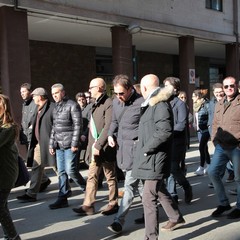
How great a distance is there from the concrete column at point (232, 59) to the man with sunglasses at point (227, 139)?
47.5 ft

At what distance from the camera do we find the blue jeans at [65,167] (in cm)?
629

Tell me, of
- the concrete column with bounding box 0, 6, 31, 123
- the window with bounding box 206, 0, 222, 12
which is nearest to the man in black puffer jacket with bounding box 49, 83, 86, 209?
the concrete column with bounding box 0, 6, 31, 123

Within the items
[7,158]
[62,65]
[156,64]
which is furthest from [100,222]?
[156,64]

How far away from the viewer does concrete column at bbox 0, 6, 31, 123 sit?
1103 centimetres

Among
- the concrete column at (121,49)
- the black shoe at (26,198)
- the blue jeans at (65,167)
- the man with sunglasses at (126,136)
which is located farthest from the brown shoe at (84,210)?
the concrete column at (121,49)

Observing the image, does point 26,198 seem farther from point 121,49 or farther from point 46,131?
point 121,49

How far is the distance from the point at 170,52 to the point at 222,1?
3.69 m

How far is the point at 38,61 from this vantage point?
15844mm

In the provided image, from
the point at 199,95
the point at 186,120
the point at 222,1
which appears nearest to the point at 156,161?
the point at 186,120

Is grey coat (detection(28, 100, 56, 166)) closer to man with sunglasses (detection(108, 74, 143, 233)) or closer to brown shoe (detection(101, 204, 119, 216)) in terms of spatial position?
brown shoe (detection(101, 204, 119, 216))

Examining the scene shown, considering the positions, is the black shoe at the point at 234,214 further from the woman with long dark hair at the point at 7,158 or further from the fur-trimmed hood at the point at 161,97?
the woman with long dark hair at the point at 7,158

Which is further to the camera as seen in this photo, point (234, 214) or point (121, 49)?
point (121, 49)

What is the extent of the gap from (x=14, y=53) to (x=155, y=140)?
7.76m

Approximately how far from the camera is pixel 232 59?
19484 millimetres
